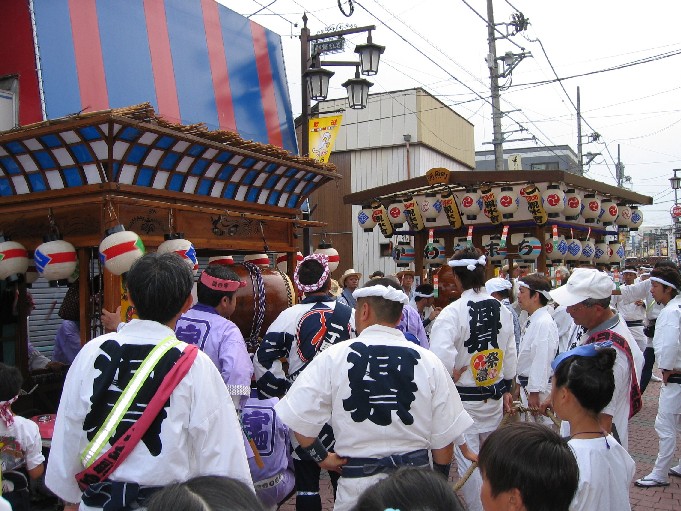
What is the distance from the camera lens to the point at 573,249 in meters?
13.2

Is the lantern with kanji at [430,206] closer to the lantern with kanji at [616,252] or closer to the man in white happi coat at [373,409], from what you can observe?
the lantern with kanji at [616,252]

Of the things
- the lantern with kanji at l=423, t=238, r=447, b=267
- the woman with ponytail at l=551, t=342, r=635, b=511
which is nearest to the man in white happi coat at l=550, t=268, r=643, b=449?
the woman with ponytail at l=551, t=342, r=635, b=511

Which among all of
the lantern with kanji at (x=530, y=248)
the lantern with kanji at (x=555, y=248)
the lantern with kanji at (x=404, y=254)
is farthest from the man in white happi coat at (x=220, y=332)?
the lantern with kanji at (x=555, y=248)

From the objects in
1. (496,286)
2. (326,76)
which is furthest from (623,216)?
(496,286)

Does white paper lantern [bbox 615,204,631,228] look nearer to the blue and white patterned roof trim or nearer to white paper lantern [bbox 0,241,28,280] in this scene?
the blue and white patterned roof trim

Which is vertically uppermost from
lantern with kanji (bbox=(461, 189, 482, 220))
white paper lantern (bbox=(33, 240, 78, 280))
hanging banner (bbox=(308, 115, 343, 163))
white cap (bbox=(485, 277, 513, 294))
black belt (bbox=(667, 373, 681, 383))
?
hanging banner (bbox=(308, 115, 343, 163))

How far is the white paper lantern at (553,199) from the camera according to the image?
10.9 meters

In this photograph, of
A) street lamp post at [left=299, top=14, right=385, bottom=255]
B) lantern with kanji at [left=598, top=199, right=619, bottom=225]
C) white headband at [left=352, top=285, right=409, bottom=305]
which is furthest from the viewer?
lantern with kanji at [left=598, top=199, right=619, bottom=225]

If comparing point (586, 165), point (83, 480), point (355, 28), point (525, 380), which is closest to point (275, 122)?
point (355, 28)

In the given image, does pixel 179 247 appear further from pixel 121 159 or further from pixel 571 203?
pixel 571 203

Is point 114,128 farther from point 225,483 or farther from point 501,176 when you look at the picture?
point 501,176

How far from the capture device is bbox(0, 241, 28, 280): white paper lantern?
489 centimetres

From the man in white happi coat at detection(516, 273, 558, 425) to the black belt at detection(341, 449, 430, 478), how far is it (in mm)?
3237

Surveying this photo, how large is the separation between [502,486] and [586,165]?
43108 mm
